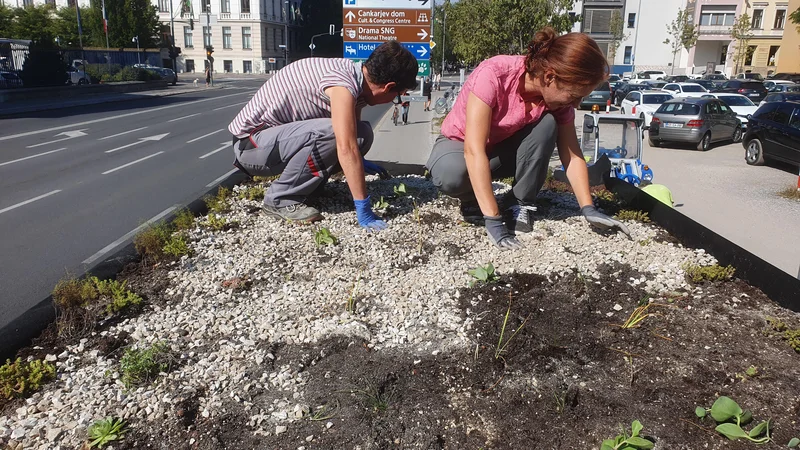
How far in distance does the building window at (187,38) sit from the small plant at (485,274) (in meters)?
80.0

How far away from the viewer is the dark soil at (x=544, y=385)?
214cm

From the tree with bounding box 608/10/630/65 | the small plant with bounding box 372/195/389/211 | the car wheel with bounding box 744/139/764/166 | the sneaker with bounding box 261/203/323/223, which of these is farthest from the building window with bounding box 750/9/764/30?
the sneaker with bounding box 261/203/323/223

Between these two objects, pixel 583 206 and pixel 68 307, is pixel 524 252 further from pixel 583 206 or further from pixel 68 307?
pixel 68 307

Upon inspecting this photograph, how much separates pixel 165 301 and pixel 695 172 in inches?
519

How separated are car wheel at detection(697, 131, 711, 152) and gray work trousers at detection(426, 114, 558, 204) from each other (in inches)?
600

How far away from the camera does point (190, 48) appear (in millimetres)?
74625

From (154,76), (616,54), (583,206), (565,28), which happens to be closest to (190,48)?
(154,76)

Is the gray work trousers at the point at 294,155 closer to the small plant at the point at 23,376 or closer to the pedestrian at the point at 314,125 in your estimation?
the pedestrian at the point at 314,125

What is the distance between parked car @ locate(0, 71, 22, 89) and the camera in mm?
27125

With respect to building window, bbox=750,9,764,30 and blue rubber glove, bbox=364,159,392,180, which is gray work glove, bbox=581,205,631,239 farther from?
building window, bbox=750,9,764,30

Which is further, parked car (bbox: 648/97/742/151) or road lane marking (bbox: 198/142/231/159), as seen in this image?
parked car (bbox: 648/97/742/151)

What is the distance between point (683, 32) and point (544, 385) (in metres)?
68.5

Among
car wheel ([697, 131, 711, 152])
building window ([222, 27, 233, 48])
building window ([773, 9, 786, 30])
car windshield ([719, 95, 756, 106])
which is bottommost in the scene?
car wheel ([697, 131, 711, 152])

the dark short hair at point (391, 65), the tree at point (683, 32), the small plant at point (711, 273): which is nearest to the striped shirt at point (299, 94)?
the dark short hair at point (391, 65)
